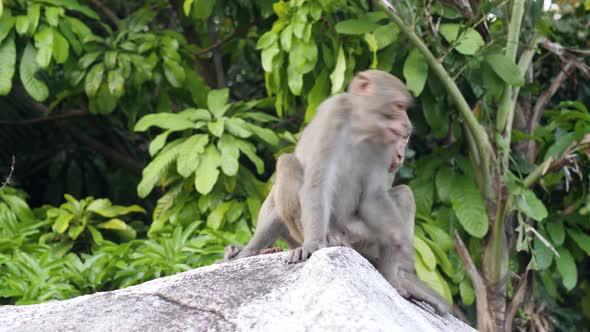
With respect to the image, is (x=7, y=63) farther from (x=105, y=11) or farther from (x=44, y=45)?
(x=105, y=11)

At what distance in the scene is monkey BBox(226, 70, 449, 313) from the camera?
134 inches

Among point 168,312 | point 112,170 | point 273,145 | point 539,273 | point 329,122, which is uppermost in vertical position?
point 329,122

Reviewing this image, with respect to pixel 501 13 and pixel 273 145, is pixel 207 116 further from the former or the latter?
pixel 501 13

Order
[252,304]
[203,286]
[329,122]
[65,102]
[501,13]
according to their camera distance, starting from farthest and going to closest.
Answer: [65,102]
[501,13]
[329,122]
[203,286]
[252,304]

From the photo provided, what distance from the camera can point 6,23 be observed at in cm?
547

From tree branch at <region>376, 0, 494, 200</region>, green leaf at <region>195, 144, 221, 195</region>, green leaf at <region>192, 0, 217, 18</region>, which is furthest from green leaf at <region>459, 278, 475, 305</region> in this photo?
green leaf at <region>192, 0, 217, 18</region>

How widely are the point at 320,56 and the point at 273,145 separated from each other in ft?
2.11

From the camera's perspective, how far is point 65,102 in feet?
21.9

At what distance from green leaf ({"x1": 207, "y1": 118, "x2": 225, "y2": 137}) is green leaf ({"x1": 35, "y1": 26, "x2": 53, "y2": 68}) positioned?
106 centimetres

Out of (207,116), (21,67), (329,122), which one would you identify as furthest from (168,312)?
(21,67)

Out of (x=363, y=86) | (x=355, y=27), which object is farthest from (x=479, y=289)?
(x=363, y=86)

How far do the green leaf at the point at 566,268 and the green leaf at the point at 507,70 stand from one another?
1.25 m

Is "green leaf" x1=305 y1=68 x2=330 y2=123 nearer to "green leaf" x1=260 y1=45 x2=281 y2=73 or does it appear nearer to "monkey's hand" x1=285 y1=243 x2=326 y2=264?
"green leaf" x1=260 y1=45 x2=281 y2=73

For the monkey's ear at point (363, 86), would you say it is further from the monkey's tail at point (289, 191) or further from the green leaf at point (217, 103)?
the green leaf at point (217, 103)
